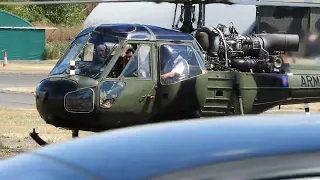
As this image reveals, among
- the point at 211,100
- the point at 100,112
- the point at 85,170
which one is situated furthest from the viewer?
the point at 211,100

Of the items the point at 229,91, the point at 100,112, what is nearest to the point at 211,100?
the point at 229,91

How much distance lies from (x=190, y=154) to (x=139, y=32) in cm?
837

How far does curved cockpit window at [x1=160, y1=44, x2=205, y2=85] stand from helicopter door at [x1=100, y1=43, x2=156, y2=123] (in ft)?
0.61

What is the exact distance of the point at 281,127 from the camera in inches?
112

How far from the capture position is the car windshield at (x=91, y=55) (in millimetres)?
10453

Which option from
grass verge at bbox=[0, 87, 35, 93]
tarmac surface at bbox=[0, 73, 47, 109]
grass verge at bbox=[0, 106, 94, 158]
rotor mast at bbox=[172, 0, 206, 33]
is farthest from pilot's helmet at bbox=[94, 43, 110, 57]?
grass verge at bbox=[0, 87, 35, 93]

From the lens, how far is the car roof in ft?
34.9

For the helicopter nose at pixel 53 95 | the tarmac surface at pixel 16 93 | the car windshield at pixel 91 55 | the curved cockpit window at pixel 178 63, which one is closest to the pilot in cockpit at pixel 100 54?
the car windshield at pixel 91 55

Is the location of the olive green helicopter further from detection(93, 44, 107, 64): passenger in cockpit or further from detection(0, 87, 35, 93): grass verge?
detection(0, 87, 35, 93): grass verge

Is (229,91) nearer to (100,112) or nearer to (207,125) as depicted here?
(100,112)

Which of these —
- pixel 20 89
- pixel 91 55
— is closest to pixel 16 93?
pixel 20 89

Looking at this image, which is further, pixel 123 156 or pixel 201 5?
pixel 201 5

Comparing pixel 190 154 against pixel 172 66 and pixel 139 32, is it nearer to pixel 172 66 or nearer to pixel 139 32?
pixel 172 66

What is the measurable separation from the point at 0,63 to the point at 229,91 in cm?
3183
